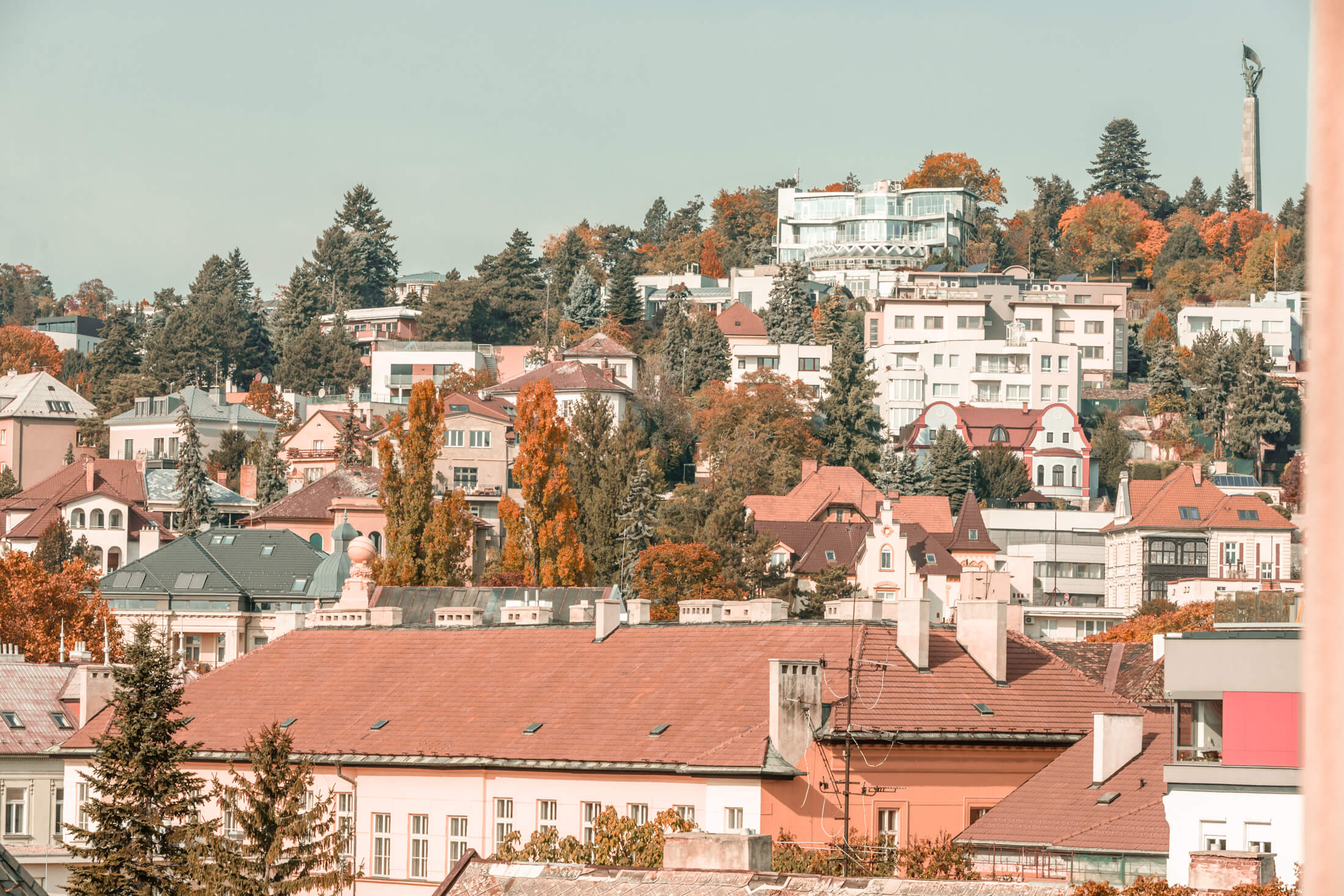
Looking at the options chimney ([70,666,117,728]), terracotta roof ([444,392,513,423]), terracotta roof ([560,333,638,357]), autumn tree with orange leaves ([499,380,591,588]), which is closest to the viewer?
chimney ([70,666,117,728])

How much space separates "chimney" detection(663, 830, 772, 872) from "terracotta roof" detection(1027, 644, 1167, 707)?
18.7 meters

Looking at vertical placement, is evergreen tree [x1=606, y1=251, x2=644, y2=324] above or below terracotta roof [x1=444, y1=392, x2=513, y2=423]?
above

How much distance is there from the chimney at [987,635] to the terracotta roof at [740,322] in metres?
117

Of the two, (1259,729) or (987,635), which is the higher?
(987,635)

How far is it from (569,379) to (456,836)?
9381 cm

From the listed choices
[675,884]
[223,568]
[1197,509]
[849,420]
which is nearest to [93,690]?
[675,884]

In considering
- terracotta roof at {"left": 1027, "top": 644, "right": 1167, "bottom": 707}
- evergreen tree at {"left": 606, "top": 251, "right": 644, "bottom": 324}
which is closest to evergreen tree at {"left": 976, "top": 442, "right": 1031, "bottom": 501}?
evergreen tree at {"left": 606, "top": 251, "right": 644, "bottom": 324}

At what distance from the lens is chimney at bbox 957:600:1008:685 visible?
138 ft

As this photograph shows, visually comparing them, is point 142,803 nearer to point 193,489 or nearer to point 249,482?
point 193,489

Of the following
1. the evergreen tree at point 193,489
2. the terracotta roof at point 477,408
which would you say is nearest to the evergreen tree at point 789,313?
the terracotta roof at point 477,408

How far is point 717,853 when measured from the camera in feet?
93.1

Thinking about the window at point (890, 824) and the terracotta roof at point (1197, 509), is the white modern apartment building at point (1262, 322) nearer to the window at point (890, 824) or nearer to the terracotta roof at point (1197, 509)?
the terracotta roof at point (1197, 509)

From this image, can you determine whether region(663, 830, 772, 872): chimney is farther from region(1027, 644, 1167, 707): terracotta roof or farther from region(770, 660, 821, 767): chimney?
region(1027, 644, 1167, 707): terracotta roof

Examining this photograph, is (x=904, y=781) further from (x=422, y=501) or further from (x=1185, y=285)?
(x=1185, y=285)
